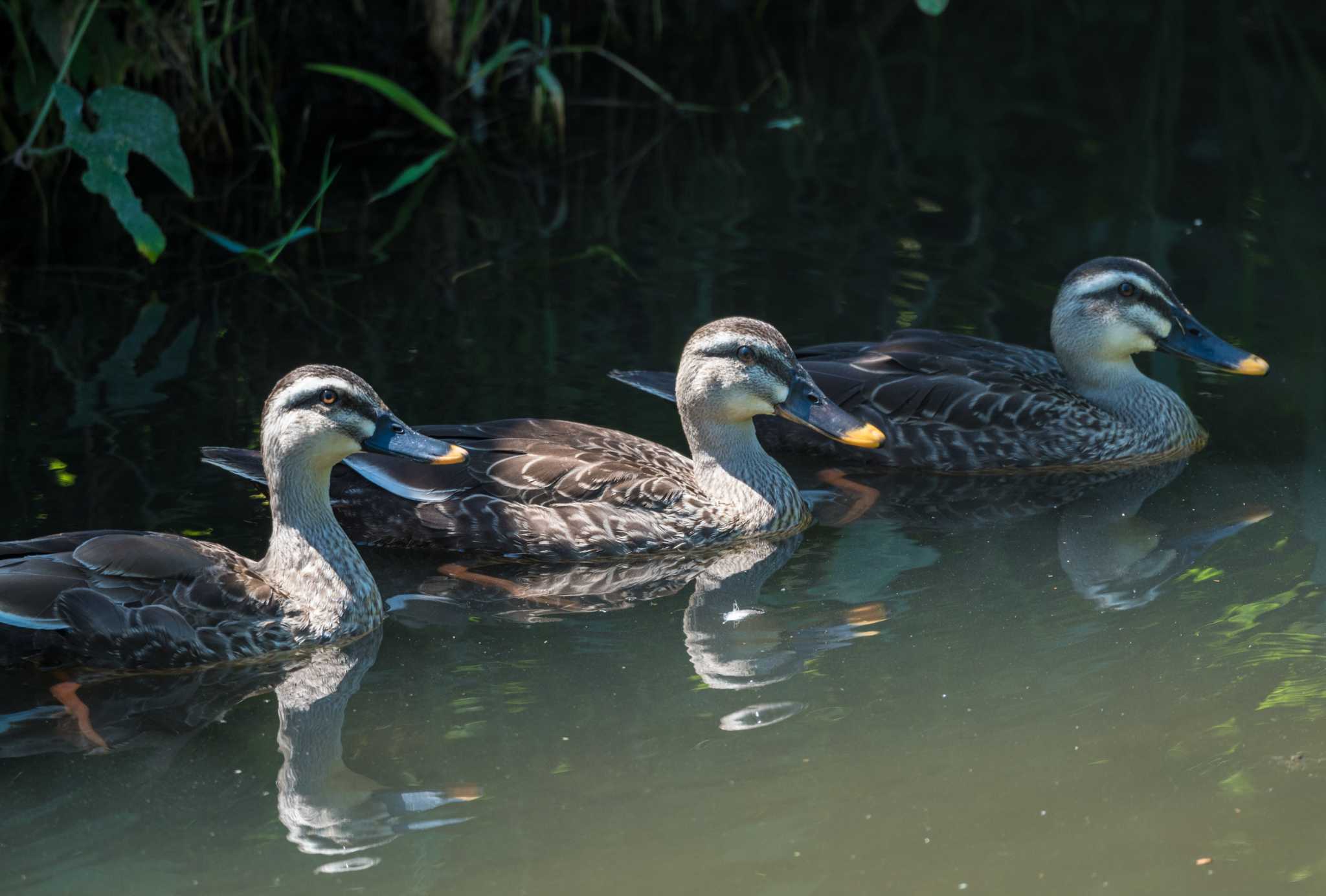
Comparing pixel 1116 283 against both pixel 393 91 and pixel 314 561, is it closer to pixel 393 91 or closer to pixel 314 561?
pixel 314 561

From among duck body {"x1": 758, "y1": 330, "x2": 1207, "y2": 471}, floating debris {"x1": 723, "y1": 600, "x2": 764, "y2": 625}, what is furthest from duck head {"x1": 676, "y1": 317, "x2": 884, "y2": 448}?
floating debris {"x1": 723, "y1": 600, "x2": 764, "y2": 625}

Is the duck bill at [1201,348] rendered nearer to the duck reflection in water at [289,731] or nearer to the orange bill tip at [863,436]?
the orange bill tip at [863,436]

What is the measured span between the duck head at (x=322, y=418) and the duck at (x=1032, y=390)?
2.11 metres

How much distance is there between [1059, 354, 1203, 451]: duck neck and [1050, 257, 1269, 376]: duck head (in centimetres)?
15

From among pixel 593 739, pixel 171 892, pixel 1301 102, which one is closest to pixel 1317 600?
pixel 593 739

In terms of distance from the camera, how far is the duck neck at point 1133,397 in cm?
865

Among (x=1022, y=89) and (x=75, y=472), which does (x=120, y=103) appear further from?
(x=1022, y=89)

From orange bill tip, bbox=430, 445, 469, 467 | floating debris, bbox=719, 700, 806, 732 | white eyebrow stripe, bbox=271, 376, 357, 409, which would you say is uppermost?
white eyebrow stripe, bbox=271, 376, 357, 409

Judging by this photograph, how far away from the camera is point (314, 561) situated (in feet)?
21.8

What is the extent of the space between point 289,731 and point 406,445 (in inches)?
53.9

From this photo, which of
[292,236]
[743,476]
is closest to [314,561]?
[743,476]

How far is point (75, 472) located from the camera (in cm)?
789

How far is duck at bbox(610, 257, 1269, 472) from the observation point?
28.3ft

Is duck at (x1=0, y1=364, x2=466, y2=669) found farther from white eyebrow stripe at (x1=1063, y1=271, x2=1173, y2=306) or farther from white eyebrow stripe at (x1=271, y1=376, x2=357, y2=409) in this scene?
white eyebrow stripe at (x1=1063, y1=271, x2=1173, y2=306)
